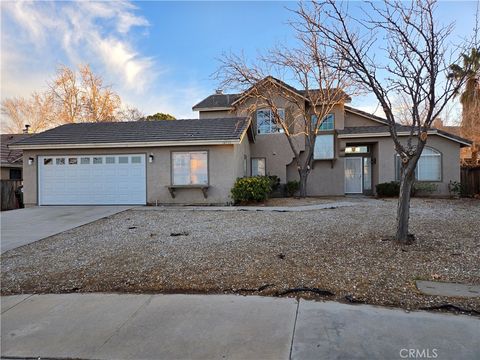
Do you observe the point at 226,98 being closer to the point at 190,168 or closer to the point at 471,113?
the point at 190,168

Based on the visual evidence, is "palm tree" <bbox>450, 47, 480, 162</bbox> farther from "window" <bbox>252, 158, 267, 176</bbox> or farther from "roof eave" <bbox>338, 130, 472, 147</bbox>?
"window" <bbox>252, 158, 267, 176</bbox>

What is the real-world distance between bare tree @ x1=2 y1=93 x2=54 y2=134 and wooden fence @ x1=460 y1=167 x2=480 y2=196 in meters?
36.5

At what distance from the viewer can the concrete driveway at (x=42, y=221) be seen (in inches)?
338

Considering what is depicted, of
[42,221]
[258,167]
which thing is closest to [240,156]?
[258,167]

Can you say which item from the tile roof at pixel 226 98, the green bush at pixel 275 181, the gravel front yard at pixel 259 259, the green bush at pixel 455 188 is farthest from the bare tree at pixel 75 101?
the green bush at pixel 455 188

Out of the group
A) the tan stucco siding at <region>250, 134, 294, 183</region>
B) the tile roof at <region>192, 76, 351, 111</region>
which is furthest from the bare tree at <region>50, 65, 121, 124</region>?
the tan stucco siding at <region>250, 134, 294, 183</region>

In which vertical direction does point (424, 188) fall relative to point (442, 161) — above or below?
below

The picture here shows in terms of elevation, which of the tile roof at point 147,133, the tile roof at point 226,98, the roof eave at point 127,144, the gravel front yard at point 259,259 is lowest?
the gravel front yard at point 259,259

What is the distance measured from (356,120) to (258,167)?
657cm

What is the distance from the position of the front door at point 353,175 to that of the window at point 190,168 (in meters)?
9.53

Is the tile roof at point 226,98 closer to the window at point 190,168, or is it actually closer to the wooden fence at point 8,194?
the window at point 190,168

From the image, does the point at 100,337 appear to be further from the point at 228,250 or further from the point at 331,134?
the point at 331,134

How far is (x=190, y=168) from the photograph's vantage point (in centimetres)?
1435

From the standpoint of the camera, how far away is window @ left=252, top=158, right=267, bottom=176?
63.5 feet
